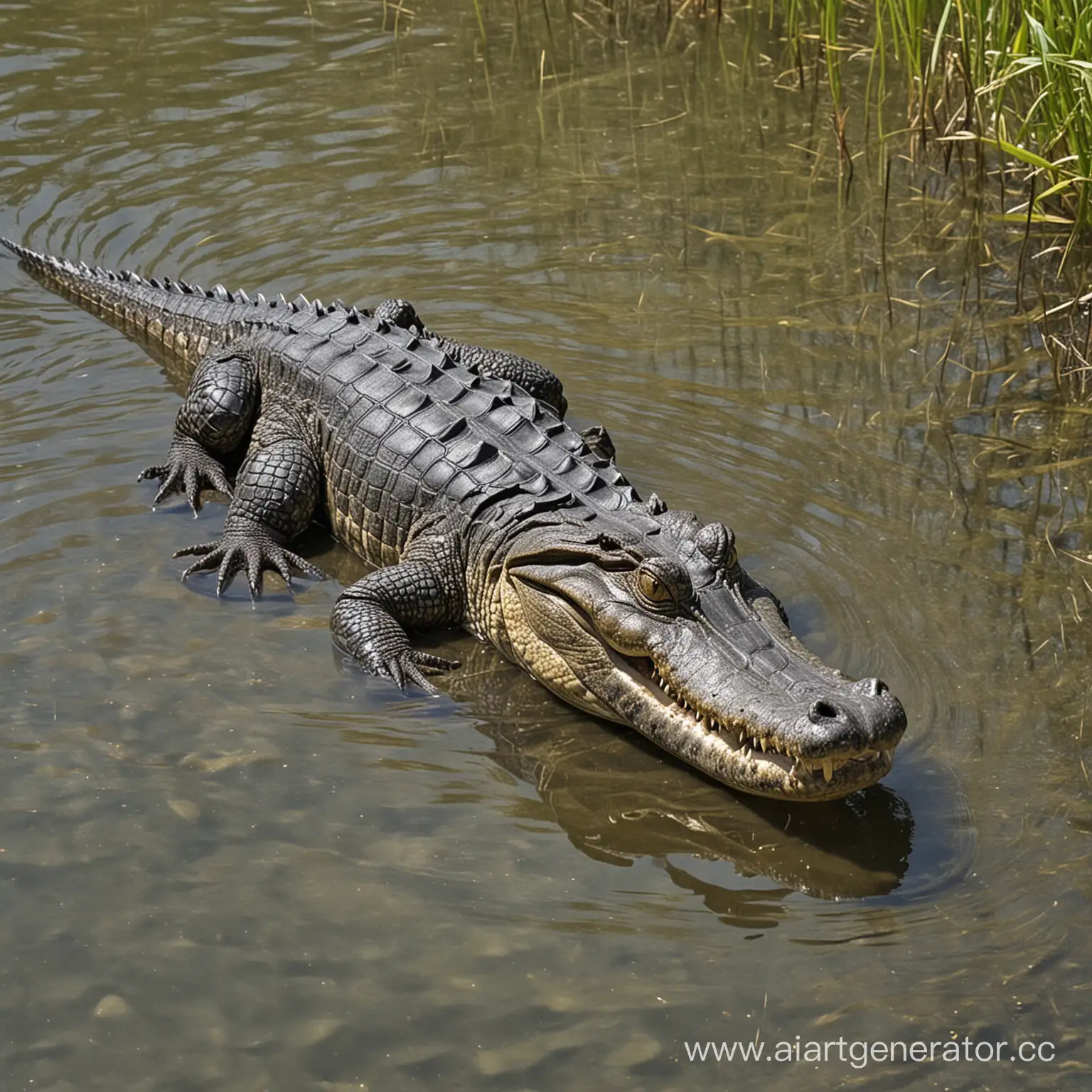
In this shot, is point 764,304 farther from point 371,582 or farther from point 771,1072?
point 771,1072

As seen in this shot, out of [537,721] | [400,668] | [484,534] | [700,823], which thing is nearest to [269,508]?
[484,534]

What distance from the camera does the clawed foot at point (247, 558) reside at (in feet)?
19.3

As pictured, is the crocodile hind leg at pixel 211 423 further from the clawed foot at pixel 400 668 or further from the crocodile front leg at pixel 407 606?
the clawed foot at pixel 400 668

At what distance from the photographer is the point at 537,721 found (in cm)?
520

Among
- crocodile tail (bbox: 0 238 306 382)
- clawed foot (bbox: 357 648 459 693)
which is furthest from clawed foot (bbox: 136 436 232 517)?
clawed foot (bbox: 357 648 459 693)

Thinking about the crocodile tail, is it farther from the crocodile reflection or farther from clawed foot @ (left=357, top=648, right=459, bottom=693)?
the crocodile reflection

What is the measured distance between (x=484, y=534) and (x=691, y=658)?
1.21m

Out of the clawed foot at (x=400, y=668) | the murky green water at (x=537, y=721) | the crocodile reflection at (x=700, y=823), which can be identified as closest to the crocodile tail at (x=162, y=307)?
the murky green water at (x=537, y=721)

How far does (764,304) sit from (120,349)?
350 cm

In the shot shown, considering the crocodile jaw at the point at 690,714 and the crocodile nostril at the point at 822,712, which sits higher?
the crocodile nostril at the point at 822,712

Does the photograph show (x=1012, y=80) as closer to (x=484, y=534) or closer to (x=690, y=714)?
(x=484, y=534)

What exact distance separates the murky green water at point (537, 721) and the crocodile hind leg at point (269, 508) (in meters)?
0.18

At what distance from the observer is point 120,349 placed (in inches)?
306

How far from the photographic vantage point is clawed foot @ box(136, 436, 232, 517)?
6.45 metres
